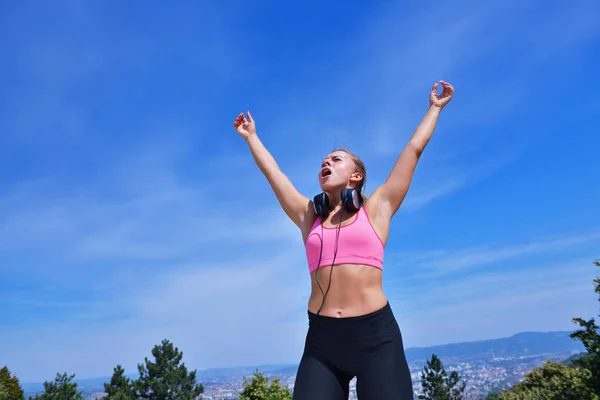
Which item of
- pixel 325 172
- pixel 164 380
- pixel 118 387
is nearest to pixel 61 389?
pixel 118 387

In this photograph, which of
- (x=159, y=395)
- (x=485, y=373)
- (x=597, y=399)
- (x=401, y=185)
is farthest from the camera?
(x=485, y=373)

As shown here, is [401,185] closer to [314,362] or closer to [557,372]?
[314,362]

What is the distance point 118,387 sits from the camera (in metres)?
41.0

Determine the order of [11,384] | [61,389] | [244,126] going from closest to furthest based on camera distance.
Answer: [244,126] → [11,384] → [61,389]

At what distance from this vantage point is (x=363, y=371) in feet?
9.04

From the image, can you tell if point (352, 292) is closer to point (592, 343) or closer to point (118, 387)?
point (592, 343)

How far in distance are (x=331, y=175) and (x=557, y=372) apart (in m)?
35.0

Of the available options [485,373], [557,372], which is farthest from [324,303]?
[485,373]

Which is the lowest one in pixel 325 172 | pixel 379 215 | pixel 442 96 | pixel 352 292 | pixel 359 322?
pixel 359 322

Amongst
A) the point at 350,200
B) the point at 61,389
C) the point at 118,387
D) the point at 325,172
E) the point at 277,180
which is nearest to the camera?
the point at 350,200

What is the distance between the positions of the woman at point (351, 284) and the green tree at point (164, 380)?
47778 mm

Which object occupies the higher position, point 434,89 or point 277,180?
point 434,89

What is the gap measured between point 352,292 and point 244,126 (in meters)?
1.84

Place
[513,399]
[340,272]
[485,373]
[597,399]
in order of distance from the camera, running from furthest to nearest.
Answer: [485,373] < [513,399] < [597,399] < [340,272]
